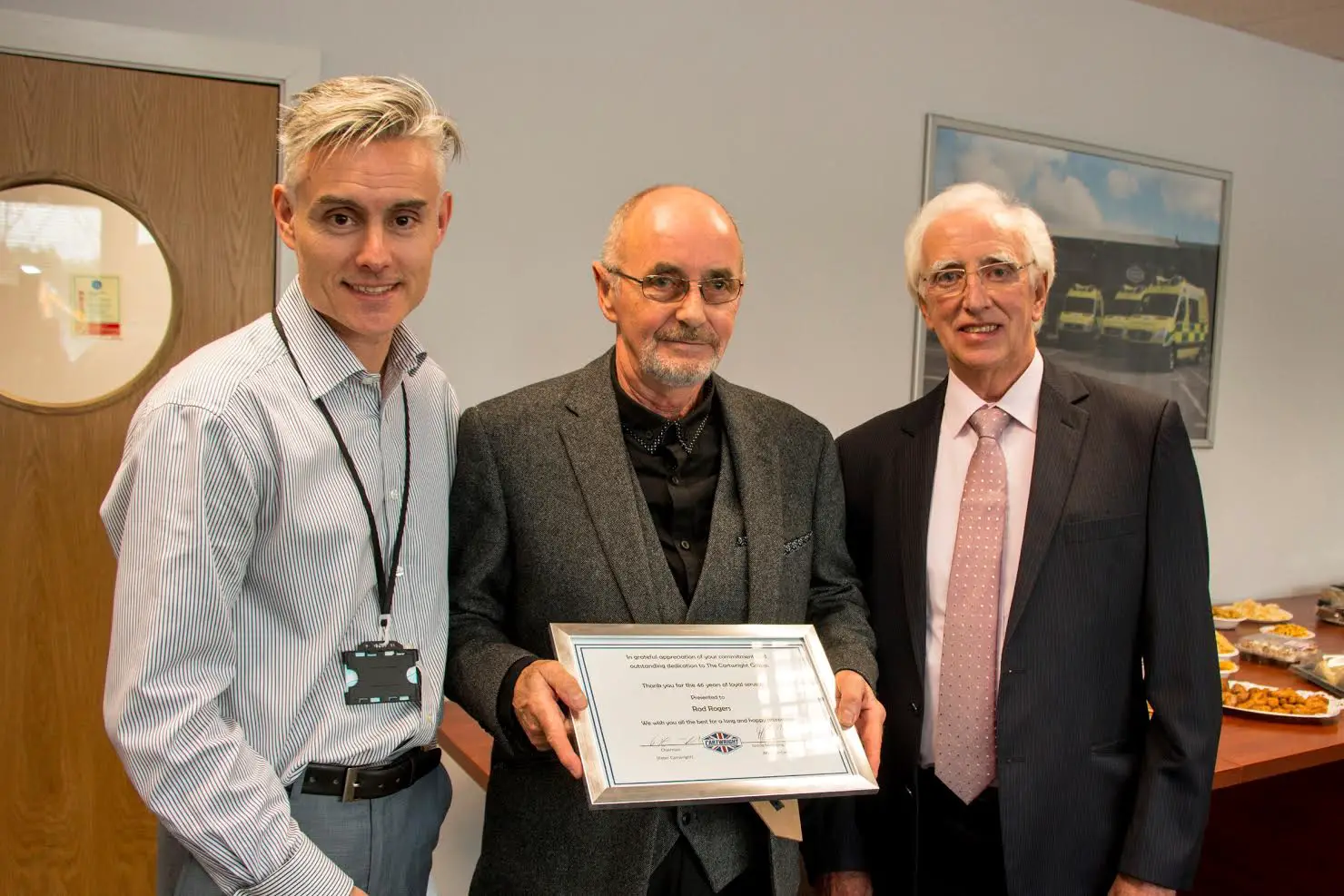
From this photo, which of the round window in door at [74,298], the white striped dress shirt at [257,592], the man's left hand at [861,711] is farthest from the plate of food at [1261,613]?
the round window in door at [74,298]

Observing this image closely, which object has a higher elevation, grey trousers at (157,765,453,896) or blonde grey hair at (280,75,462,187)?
blonde grey hair at (280,75,462,187)

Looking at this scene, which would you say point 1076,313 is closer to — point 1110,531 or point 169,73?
point 1110,531

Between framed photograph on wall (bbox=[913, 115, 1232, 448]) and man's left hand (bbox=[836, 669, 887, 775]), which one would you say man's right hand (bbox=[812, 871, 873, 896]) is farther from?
framed photograph on wall (bbox=[913, 115, 1232, 448])

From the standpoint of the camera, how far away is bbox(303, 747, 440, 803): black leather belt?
1.34 meters

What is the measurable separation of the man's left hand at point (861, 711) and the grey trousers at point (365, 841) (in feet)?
2.01

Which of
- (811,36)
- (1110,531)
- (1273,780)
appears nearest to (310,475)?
(1110,531)

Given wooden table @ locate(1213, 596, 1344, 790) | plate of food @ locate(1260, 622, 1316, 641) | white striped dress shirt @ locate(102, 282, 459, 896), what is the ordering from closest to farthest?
white striped dress shirt @ locate(102, 282, 459, 896)
wooden table @ locate(1213, 596, 1344, 790)
plate of food @ locate(1260, 622, 1316, 641)

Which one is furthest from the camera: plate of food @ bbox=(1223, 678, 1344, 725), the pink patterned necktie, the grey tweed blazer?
plate of food @ bbox=(1223, 678, 1344, 725)

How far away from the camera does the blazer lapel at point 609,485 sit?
161cm

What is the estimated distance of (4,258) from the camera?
2.75m

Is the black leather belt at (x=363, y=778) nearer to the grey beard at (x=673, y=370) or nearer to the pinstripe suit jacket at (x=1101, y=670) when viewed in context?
the grey beard at (x=673, y=370)

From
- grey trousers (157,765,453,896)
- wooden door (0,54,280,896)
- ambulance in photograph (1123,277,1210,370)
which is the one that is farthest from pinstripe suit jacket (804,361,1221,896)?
ambulance in photograph (1123,277,1210,370)

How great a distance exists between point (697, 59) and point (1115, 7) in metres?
2.11

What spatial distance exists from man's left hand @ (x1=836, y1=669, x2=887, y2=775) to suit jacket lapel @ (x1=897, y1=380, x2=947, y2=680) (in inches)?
10.0
